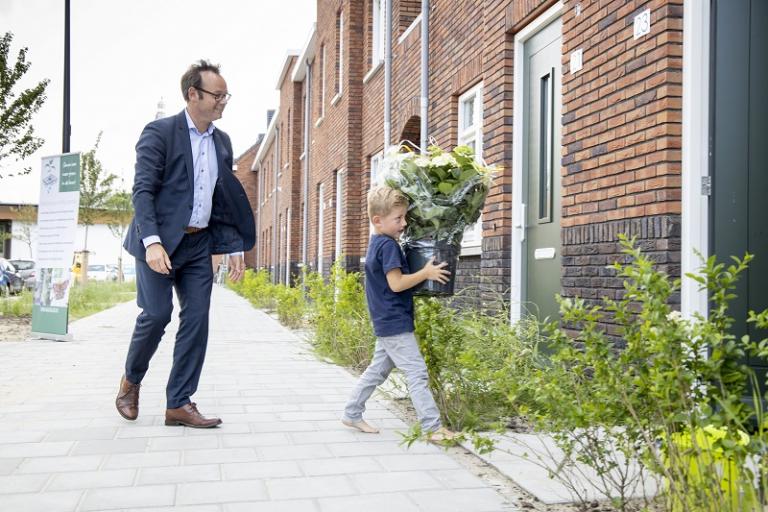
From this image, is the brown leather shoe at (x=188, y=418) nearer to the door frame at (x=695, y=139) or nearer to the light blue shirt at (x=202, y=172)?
the light blue shirt at (x=202, y=172)

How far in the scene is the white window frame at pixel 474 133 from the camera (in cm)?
833

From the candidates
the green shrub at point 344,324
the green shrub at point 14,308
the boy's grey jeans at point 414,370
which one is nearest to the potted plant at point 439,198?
the boy's grey jeans at point 414,370

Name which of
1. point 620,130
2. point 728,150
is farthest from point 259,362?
point 728,150

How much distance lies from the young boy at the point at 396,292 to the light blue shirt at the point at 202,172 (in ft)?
3.72

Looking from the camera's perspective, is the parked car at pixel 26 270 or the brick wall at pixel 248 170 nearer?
the parked car at pixel 26 270

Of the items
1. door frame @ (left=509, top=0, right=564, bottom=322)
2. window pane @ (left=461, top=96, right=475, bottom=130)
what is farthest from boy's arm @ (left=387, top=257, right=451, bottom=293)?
window pane @ (left=461, top=96, right=475, bottom=130)

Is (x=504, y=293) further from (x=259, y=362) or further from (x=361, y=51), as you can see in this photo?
(x=361, y=51)

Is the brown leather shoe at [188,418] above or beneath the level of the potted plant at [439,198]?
beneath

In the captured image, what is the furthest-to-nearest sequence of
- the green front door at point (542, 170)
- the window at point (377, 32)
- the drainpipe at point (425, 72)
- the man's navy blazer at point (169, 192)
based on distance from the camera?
1. the window at point (377, 32)
2. the drainpipe at point (425, 72)
3. the green front door at point (542, 170)
4. the man's navy blazer at point (169, 192)

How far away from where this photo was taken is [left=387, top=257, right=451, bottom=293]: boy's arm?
398 cm

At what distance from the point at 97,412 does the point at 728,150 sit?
437 centimetres

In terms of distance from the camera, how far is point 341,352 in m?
7.85

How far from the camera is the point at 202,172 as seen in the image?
470cm

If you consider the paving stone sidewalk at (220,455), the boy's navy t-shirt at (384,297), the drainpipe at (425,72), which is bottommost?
the paving stone sidewalk at (220,455)
